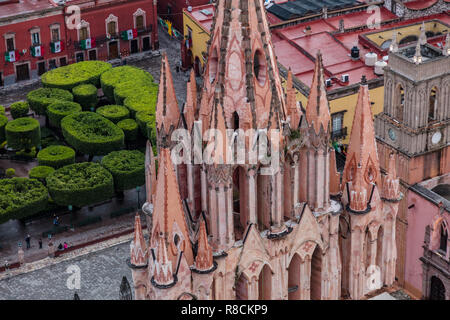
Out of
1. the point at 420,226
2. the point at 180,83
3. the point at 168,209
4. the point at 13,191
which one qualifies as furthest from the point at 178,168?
the point at 180,83

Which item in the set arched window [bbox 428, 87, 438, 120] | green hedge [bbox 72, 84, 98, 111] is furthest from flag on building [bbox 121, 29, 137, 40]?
arched window [bbox 428, 87, 438, 120]

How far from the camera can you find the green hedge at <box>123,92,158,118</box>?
121769 millimetres

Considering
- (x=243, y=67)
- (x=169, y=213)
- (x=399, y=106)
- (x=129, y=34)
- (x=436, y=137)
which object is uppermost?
(x=243, y=67)

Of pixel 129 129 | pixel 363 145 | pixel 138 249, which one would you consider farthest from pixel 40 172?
pixel 363 145

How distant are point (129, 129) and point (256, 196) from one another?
63.8m

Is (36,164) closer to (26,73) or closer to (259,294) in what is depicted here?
(26,73)

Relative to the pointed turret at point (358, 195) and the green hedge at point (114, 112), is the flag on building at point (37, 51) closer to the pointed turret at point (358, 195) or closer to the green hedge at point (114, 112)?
the green hedge at point (114, 112)

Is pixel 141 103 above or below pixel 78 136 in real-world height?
above

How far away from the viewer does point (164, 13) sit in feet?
518

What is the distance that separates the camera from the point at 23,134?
11862 cm

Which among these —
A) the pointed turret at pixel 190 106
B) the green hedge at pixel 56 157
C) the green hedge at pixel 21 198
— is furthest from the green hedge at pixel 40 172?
the pointed turret at pixel 190 106

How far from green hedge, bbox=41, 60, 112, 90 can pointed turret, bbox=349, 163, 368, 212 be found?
75.9 m

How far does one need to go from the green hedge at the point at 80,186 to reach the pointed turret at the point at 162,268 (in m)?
51.1

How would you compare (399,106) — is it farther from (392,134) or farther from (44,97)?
(44,97)
